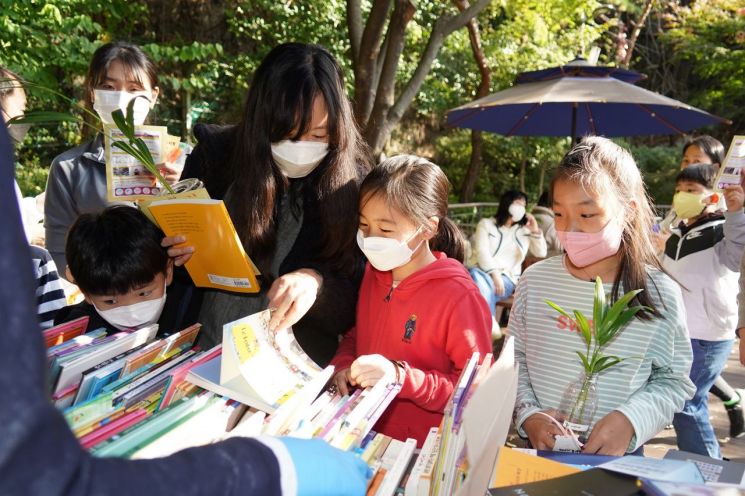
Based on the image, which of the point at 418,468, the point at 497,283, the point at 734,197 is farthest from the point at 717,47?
the point at 418,468

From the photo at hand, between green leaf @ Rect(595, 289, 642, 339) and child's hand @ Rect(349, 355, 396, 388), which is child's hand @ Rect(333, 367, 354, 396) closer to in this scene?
child's hand @ Rect(349, 355, 396, 388)

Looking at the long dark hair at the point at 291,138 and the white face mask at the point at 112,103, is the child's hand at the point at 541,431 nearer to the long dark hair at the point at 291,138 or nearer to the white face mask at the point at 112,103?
the long dark hair at the point at 291,138

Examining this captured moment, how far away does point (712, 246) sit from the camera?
3.75 metres

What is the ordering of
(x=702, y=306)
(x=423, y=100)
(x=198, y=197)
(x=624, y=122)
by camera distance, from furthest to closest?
(x=423, y=100) < (x=624, y=122) < (x=702, y=306) < (x=198, y=197)

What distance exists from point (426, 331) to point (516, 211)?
14.3 ft

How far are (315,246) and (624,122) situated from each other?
522 centimetres

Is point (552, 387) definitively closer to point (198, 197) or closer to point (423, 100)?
point (198, 197)

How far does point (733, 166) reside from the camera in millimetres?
3229

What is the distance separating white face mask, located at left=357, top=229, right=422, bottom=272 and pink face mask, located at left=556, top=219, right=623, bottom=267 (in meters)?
0.51

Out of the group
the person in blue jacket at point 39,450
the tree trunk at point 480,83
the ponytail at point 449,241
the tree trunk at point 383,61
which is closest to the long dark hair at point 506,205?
the tree trunk at point 383,61

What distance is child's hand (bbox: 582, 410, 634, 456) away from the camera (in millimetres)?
1688

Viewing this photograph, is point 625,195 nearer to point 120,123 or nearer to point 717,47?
point 120,123

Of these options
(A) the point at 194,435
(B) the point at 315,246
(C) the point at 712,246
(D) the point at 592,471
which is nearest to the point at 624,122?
(C) the point at 712,246

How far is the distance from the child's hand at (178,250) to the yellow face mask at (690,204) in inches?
127
